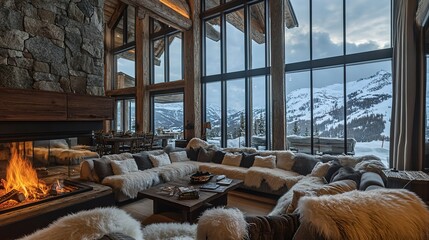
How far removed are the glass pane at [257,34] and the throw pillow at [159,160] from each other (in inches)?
146

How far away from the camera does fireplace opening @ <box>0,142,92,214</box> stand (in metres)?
2.66

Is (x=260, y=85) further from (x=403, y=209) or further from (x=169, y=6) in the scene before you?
(x=403, y=209)

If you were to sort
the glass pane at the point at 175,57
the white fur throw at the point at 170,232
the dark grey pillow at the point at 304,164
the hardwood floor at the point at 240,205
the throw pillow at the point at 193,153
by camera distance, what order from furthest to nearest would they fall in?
the glass pane at the point at 175,57 → the throw pillow at the point at 193,153 → the dark grey pillow at the point at 304,164 → the hardwood floor at the point at 240,205 → the white fur throw at the point at 170,232

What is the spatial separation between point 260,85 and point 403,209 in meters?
5.66

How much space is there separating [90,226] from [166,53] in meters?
8.36

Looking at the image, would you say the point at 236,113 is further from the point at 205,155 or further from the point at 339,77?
the point at 339,77

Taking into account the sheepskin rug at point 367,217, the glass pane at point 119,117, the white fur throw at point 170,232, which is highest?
the glass pane at point 119,117

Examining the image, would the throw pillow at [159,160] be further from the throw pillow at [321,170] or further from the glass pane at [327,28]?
the glass pane at [327,28]

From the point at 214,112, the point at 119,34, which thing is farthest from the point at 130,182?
the point at 119,34

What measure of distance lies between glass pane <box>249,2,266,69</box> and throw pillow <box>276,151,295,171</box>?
3.02 m

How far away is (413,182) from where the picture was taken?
8.13ft

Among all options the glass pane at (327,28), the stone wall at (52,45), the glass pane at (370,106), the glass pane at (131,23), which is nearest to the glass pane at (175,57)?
the glass pane at (131,23)

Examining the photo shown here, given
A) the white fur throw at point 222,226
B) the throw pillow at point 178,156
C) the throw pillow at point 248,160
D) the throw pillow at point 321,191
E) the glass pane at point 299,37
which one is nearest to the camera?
the white fur throw at point 222,226

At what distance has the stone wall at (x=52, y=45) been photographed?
2.58 metres
